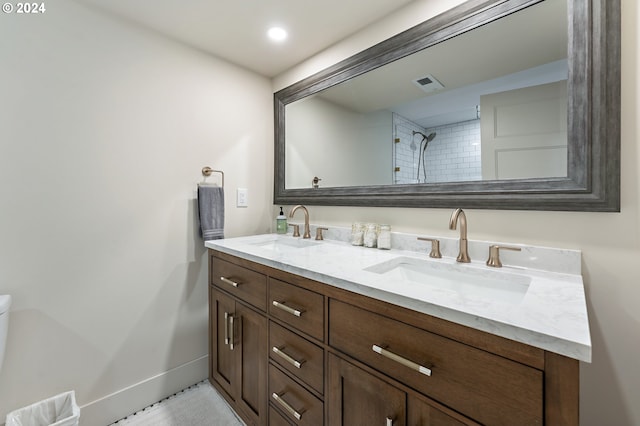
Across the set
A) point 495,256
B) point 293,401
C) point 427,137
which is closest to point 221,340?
point 293,401

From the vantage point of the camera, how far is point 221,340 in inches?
62.5

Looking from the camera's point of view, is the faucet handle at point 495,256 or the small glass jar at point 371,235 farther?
the small glass jar at point 371,235

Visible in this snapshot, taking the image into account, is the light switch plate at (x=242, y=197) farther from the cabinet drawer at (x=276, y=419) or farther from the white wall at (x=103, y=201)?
the cabinet drawer at (x=276, y=419)

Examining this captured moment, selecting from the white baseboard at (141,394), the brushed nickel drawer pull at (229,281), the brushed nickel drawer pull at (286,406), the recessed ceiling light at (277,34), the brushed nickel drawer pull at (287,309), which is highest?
the recessed ceiling light at (277,34)

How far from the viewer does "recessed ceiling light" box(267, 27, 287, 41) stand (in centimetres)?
160

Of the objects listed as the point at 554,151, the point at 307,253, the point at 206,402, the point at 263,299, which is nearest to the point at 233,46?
the point at 307,253

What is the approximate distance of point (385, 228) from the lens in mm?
1429

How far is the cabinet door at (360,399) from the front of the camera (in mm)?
777

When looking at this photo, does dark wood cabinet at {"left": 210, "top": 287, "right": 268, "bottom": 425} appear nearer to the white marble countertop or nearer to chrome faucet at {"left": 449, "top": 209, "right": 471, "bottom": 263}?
the white marble countertop

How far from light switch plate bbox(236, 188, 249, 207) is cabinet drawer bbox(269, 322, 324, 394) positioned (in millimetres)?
1064

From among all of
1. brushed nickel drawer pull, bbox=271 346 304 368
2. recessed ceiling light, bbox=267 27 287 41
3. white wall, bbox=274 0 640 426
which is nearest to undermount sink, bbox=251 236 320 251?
brushed nickel drawer pull, bbox=271 346 304 368

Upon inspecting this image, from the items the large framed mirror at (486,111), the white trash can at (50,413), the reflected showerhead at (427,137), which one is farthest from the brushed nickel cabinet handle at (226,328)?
the reflected showerhead at (427,137)

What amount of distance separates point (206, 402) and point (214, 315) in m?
0.53

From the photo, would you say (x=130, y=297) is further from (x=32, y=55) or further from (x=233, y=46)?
(x=233, y=46)
